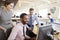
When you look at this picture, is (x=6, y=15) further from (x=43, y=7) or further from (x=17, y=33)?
(x=43, y=7)

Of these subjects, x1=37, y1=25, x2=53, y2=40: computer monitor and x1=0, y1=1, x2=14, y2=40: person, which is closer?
x1=37, y1=25, x2=53, y2=40: computer monitor

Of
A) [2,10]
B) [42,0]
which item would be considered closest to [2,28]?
[2,10]

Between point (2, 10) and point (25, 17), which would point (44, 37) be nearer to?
point (25, 17)

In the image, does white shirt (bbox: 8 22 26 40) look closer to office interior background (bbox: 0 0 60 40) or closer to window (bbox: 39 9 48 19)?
office interior background (bbox: 0 0 60 40)

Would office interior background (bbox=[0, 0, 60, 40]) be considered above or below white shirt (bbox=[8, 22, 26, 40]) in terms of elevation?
above

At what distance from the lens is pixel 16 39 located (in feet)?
6.89

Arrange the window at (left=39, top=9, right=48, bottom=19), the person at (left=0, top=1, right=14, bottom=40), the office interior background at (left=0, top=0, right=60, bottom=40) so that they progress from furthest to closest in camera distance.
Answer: the window at (left=39, top=9, right=48, bottom=19), the office interior background at (left=0, top=0, right=60, bottom=40), the person at (left=0, top=1, right=14, bottom=40)

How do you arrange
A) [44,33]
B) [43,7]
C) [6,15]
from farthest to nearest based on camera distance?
[43,7] → [6,15] → [44,33]

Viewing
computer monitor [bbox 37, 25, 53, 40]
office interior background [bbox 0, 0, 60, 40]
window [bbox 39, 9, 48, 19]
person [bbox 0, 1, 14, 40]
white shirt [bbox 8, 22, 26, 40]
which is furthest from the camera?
window [bbox 39, 9, 48, 19]

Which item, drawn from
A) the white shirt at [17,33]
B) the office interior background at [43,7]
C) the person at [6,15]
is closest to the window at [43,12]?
the office interior background at [43,7]

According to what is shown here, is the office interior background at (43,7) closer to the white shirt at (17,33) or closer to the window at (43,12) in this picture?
the window at (43,12)

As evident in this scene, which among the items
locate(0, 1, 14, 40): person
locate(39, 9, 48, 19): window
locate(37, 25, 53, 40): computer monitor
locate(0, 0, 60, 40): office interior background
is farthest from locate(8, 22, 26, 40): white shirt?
locate(39, 9, 48, 19): window

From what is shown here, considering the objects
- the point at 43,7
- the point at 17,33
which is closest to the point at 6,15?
the point at 17,33

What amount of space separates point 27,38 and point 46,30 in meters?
0.46
